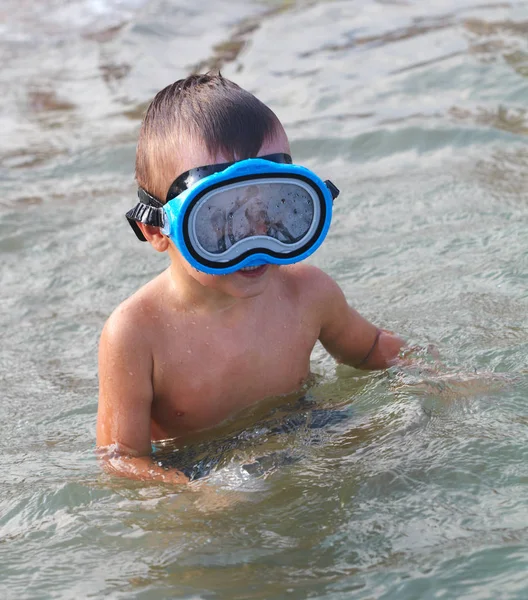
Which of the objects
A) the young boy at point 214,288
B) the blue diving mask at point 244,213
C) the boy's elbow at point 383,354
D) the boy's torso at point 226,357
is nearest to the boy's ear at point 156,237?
the young boy at point 214,288

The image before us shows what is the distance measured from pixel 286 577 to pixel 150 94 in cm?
648

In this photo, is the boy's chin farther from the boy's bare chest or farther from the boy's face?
the boy's bare chest

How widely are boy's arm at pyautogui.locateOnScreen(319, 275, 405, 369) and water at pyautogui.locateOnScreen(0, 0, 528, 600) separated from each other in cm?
9

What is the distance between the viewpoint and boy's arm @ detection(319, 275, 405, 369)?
3644 millimetres

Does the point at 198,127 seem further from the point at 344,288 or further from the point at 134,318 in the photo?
the point at 344,288

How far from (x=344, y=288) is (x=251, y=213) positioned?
211 centimetres

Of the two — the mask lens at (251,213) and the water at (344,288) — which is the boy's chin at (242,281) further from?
the water at (344,288)

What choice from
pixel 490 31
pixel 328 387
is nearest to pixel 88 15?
pixel 490 31

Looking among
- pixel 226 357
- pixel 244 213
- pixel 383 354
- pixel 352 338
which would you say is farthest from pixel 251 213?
pixel 383 354

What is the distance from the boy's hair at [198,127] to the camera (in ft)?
9.73

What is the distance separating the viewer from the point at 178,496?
3.14 metres

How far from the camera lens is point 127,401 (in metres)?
3.23

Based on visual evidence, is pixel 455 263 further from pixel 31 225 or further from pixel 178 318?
pixel 31 225

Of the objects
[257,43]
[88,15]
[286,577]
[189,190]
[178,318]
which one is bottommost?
[286,577]
